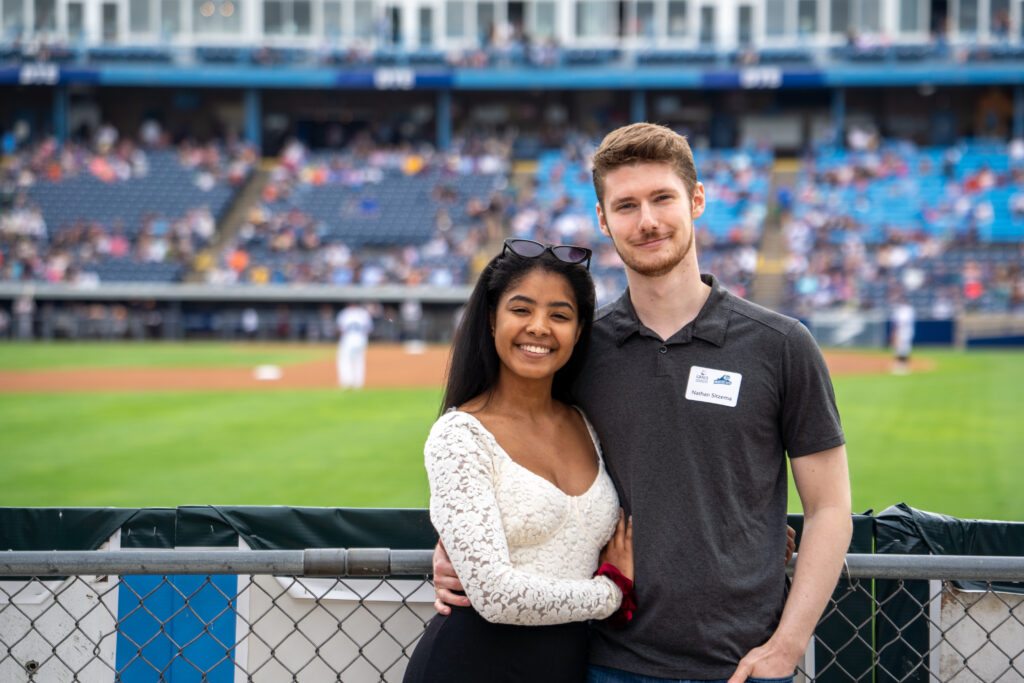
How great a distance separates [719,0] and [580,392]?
42.7 metres

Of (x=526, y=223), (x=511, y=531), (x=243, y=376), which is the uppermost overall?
(x=526, y=223)

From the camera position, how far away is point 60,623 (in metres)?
3.10

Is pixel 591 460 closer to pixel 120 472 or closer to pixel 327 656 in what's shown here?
pixel 327 656

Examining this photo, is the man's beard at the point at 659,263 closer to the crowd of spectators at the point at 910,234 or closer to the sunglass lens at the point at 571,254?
the sunglass lens at the point at 571,254

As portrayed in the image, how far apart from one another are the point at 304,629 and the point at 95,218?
127 feet

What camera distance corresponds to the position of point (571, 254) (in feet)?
8.92

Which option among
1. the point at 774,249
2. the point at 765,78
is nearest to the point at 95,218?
the point at 774,249

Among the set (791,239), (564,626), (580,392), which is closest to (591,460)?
(580,392)

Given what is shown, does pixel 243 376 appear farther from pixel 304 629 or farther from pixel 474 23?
pixel 474 23

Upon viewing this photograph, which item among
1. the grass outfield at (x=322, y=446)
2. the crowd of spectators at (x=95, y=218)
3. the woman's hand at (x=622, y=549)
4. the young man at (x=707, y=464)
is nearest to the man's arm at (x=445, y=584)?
the young man at (x=707, y=464)

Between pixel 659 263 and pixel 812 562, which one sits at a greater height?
pixel 659 263

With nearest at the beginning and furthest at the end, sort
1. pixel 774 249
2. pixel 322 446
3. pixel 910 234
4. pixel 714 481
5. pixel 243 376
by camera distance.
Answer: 1. pixel 714 481
2. pixel 322 446
3. pixel 243 376
4. pixel 910 234
5. pixel 774 249

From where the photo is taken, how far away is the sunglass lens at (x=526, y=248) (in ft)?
8.78

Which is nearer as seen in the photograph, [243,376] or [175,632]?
[175,632]
